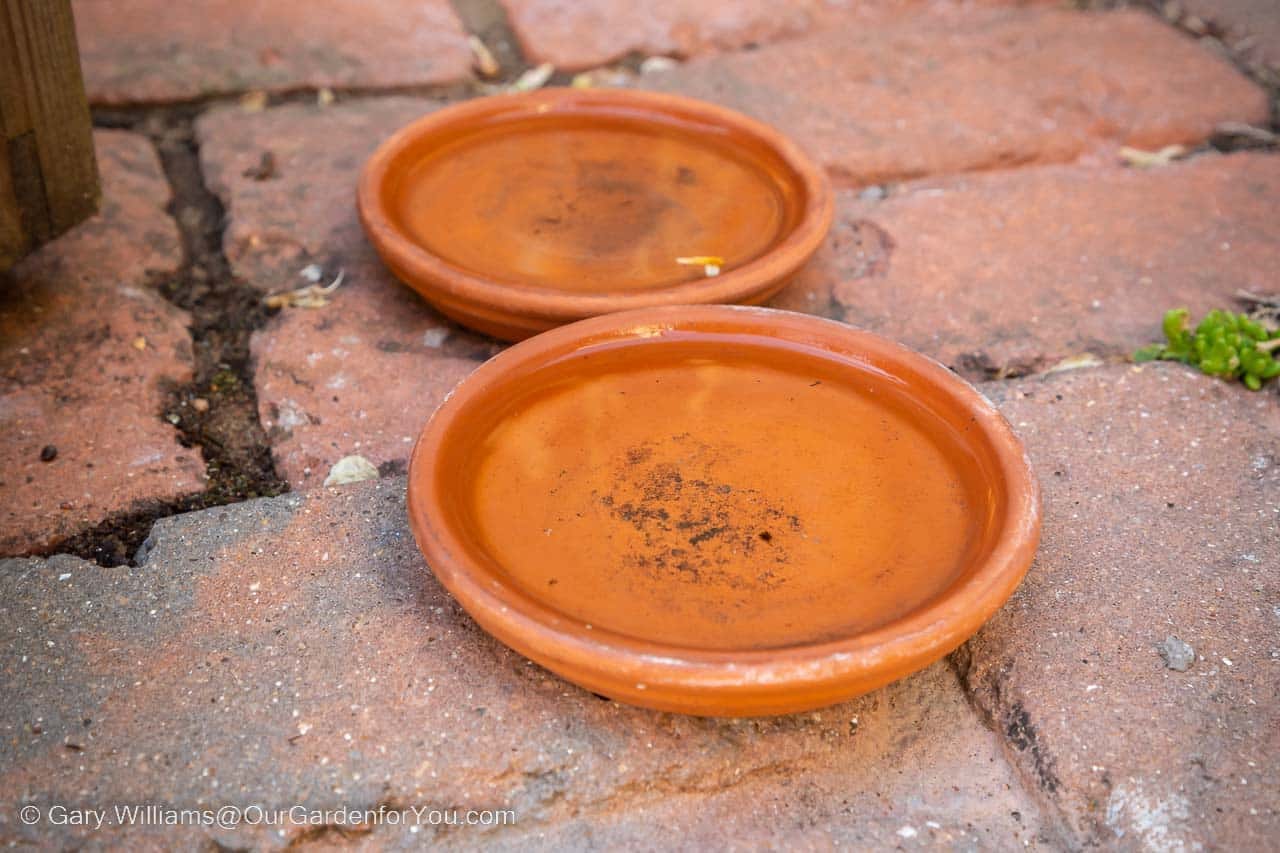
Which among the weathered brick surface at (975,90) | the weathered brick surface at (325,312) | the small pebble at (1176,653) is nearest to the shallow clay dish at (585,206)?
the weathered brick surface at (325,312)

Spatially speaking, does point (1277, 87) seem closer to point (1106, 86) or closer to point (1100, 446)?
point (1106, 86)

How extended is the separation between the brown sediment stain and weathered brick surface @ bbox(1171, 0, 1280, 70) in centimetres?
247

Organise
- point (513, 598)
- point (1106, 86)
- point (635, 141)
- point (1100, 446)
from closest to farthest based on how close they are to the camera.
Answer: point (513, 598)
point (1100, 446)
point (635, 141)
point (1106, 86)

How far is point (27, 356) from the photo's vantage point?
2043 millimetres

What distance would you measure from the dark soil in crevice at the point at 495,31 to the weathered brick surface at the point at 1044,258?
Result: 1092 mm

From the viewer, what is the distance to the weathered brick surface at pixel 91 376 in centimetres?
181

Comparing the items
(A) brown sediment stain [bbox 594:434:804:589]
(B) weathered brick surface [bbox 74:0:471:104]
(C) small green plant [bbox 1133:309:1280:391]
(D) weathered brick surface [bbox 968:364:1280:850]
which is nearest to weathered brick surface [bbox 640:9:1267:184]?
(B) weathered brick surface [bbox 74:0:471:104]

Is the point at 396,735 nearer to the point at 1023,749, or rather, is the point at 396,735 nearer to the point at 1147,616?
the point at 1023,749

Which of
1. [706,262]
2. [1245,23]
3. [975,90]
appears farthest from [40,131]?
[1245,23]

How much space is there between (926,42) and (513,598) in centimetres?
247

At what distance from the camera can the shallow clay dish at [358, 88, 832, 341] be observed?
2.02 metres

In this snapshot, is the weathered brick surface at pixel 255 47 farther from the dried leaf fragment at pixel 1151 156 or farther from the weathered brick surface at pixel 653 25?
the dried leaf fragment at pixel 1151 156

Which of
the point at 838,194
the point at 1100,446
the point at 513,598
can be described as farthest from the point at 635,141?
the point at 513,598

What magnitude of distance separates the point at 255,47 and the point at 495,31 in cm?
68
